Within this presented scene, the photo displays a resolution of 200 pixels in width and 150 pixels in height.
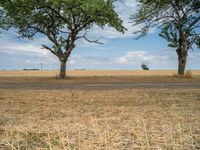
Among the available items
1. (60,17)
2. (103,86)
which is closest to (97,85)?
(103,86)

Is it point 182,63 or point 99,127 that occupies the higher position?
point 182,63

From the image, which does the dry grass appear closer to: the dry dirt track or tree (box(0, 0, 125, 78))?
the dry dirt track

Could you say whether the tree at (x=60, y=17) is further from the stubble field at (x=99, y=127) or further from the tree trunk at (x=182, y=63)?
the stubble field at (x=99, y=127)

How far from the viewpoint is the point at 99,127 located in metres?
8.89

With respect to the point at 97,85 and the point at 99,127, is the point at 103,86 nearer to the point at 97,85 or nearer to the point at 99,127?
the point at 97,85

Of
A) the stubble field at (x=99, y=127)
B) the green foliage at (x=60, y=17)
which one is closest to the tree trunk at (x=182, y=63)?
the green foliage at (x=60, y=17)

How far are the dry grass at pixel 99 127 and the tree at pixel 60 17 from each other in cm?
2675

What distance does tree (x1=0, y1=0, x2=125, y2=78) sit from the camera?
40.8m

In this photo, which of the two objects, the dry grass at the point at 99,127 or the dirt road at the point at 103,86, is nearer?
the dry grass at the point at 99,127

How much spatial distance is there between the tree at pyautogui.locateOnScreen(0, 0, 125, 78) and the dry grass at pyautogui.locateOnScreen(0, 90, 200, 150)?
87.7 feet

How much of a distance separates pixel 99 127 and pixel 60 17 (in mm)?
35518

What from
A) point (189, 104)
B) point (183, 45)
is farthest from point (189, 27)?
point (189, 104)

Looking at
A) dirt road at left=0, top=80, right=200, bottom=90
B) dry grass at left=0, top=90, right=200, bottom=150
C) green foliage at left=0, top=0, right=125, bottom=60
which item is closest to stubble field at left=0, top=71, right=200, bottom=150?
dry grass at left=0, top=90, right=200, bottom=150

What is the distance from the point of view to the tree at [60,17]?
40.8m
